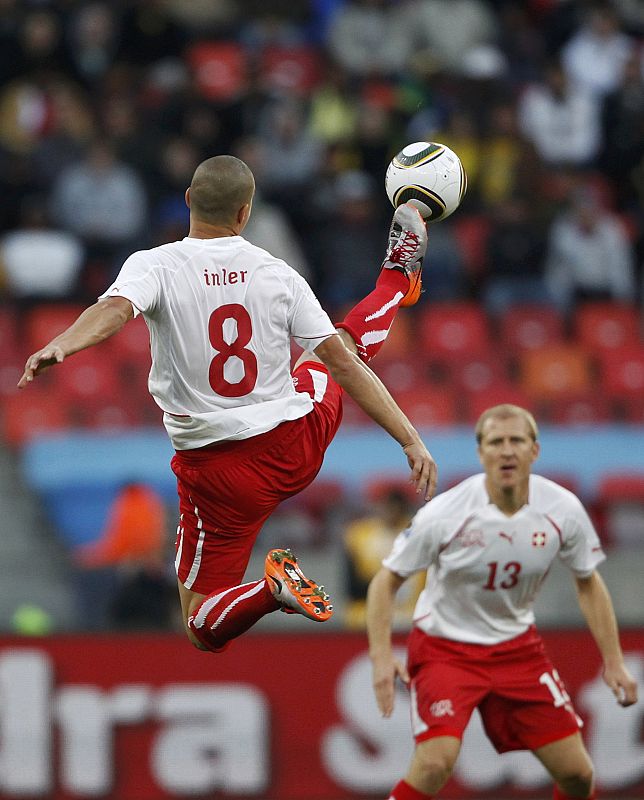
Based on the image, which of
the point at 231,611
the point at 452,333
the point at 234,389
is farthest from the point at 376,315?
the point at 452,333

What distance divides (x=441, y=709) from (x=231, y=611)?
1435 mm

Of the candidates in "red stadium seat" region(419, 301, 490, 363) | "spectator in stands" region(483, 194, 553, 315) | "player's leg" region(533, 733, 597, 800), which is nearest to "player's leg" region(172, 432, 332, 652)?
"player's leg" region(533, 733, 597, 800)

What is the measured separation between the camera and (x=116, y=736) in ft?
Result: 29.7

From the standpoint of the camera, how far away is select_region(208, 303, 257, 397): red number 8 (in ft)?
18.0

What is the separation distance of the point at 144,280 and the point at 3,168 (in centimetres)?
681

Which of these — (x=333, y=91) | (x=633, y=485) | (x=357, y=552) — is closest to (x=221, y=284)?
(x=357, y=552)

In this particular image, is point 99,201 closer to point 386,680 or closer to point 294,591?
point 386,680

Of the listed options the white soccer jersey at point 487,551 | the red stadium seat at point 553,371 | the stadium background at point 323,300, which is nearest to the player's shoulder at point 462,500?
the white soccer jersey at point 487,551

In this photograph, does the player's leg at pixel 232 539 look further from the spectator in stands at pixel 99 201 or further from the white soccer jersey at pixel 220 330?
the spectator in stands at pixel 99 201

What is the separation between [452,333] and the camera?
11.8 m

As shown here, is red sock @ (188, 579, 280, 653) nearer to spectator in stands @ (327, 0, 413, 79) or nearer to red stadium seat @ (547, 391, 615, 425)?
red stadium seat @ (547, 391, 615, 425)

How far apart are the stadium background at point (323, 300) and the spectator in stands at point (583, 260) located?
0.02m

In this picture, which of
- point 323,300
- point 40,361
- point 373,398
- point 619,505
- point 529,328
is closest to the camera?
point 40,361

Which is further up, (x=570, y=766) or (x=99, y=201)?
(x=99, y=201)
